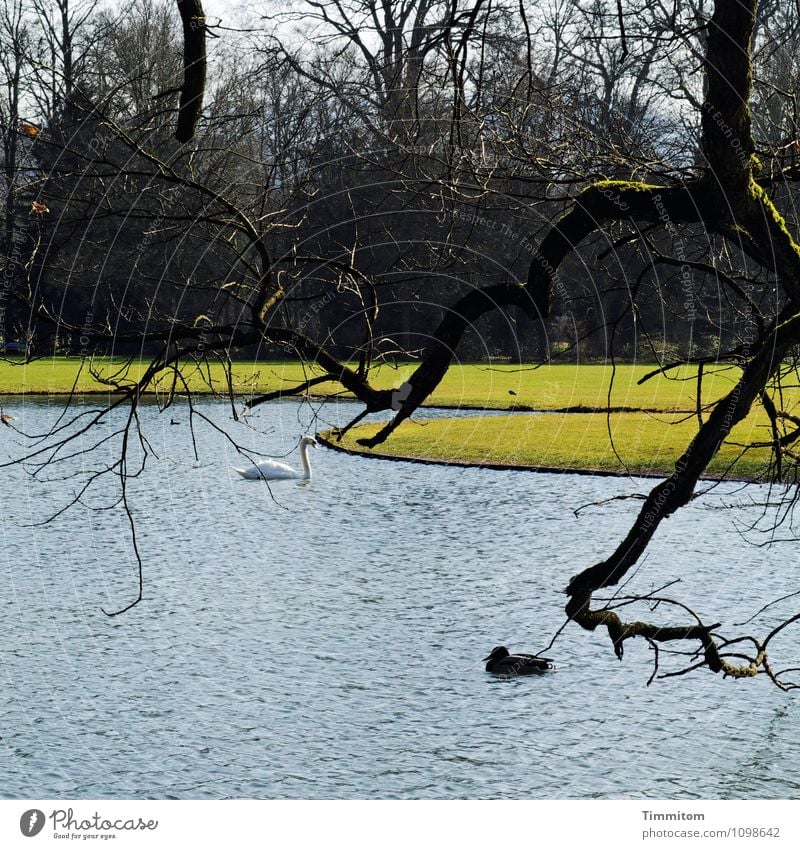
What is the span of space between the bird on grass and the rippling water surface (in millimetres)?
97

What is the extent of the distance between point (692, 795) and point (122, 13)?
14.9ft

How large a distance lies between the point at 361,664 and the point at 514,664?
1.05 m

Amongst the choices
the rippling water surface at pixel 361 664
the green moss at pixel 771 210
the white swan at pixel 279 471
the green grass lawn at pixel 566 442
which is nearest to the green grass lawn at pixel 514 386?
the green grass lawn at pixel 566 442

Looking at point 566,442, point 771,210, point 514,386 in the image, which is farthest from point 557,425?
point 771,210

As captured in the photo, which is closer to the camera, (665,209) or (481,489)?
(665,209)

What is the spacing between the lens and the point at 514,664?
7738mm

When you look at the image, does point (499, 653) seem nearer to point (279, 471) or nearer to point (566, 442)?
point (279, 471)

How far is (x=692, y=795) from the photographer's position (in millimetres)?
6039

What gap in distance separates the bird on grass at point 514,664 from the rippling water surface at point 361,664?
10 cm

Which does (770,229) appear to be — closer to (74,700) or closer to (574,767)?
(574,767)

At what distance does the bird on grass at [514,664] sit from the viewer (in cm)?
770

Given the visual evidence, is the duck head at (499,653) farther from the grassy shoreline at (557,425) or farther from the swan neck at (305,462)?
the swan neck at (305,462)

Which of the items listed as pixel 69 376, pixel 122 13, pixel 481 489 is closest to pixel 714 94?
pixel 122 13

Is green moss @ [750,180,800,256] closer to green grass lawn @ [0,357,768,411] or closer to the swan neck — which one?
the swan neck
